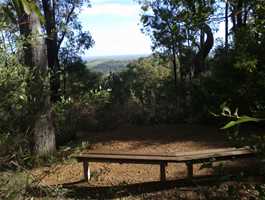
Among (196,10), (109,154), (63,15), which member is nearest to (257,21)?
(196,10)

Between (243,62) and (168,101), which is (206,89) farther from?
(168,101)

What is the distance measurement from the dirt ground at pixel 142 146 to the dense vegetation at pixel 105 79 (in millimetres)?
576

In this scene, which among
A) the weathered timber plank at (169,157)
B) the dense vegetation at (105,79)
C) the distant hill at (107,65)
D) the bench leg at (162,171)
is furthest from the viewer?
the distant hill at (107,65)

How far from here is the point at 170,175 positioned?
780 centimetres

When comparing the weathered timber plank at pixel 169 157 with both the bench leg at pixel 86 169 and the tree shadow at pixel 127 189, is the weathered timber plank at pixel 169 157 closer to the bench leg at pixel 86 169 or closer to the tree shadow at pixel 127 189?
the bench leg at pixel 86 169

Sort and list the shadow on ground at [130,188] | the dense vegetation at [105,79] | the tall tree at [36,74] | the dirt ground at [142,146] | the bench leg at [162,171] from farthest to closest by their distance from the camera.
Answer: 1. the dirt ground at [142,146]
2. the bench leg at [162,171]
3. the shadow on ground at [130,188]
4. the dense vegetation at [105,79]
5. the tall tree at [36,74]

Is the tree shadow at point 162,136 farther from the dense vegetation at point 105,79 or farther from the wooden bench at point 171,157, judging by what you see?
the wooden bench at point 171,157

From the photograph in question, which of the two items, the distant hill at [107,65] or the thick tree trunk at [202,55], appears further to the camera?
the distant hill at [107,65]

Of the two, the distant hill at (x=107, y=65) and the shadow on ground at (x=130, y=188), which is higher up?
the shadow on ground at (x=130, y=188)

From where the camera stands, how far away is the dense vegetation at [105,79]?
246cm

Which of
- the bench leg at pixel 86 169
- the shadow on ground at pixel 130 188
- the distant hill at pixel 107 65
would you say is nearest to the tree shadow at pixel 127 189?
the shadow on ground at pixel 130 188

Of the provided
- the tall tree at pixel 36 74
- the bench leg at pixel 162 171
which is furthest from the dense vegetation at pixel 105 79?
the bench leg at pixel 162 171

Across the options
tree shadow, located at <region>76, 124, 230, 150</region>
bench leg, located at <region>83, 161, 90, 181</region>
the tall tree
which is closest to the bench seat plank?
bench leg, located at <region>83, 161, 90, 181</region>

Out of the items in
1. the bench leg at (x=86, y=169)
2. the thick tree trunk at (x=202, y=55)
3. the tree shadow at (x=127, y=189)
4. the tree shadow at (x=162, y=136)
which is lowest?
the tree shadow at (x=162, y=136)
